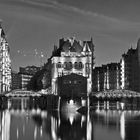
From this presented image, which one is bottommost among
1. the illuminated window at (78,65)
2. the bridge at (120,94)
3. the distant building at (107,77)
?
the bridge at (120,94)

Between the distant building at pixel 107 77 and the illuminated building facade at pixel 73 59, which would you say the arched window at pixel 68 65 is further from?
the distant building at pixel 107 77

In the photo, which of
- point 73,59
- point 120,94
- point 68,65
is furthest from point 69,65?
point 120,94

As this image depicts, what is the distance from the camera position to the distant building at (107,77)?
16450 centimetres

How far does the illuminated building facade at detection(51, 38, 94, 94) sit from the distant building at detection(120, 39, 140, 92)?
1478 centimetres

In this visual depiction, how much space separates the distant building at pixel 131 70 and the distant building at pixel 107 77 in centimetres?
1983

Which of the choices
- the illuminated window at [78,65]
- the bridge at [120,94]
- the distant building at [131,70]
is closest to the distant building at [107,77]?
the illuminated window at [78,65]

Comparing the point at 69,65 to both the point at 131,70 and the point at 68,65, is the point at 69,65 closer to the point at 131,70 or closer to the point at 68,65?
the point at 68,65

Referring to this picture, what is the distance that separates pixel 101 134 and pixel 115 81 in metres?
122

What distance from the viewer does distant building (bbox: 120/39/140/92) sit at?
12725cm

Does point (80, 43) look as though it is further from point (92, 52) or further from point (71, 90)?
point (71, 90)

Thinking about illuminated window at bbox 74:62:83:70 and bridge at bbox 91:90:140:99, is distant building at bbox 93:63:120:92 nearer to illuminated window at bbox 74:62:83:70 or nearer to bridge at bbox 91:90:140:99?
illuminated window at bbox 74:62:83:70

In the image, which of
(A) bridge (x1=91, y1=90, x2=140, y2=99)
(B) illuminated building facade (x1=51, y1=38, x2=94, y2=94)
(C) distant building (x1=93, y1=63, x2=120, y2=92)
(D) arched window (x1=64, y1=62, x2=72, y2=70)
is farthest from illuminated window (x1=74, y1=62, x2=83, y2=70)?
(A) bridge (x1=91, y1=90, x2=140, y2=99)

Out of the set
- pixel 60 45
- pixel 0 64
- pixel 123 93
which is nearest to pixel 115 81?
pixel 60 45

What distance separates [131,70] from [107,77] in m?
37.6
